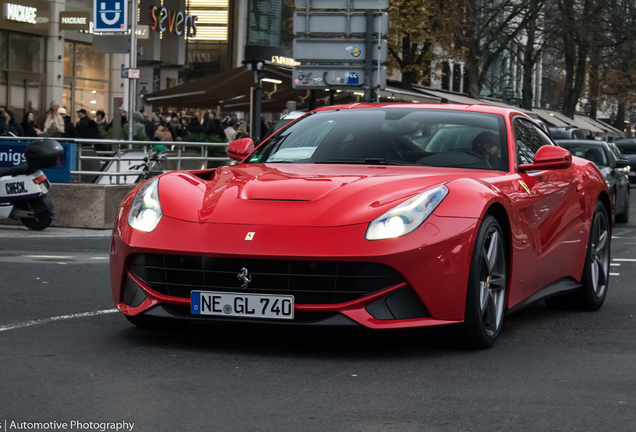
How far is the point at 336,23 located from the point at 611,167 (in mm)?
5430

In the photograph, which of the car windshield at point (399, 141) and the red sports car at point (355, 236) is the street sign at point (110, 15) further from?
the red sports car at point (355, 236)

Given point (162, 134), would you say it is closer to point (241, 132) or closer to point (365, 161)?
point (241, 132)

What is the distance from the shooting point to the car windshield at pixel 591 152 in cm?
1881

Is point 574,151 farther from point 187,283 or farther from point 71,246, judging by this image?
point 187,283

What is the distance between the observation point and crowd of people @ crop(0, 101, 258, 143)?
19.6 metres

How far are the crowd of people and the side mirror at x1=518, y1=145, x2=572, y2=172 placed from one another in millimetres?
12345

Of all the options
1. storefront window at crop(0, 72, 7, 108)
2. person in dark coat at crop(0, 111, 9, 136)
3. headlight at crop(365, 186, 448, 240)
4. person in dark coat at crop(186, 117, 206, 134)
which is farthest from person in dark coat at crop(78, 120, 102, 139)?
headlight at crop(365, 186, 448, 240)

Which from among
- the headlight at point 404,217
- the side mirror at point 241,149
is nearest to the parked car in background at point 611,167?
the side mirror at point 241,149

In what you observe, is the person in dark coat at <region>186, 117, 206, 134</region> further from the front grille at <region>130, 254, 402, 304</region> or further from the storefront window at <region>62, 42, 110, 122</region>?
the front grille at <region>130, 254, 402, 304</region>

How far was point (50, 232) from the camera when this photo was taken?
1331 cm

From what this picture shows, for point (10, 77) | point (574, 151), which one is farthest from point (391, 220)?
point (10, 77)

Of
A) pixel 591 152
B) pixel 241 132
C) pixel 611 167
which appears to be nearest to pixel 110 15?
pixel 241 132

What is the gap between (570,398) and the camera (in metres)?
4.40

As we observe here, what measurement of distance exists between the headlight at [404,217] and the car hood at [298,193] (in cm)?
4
